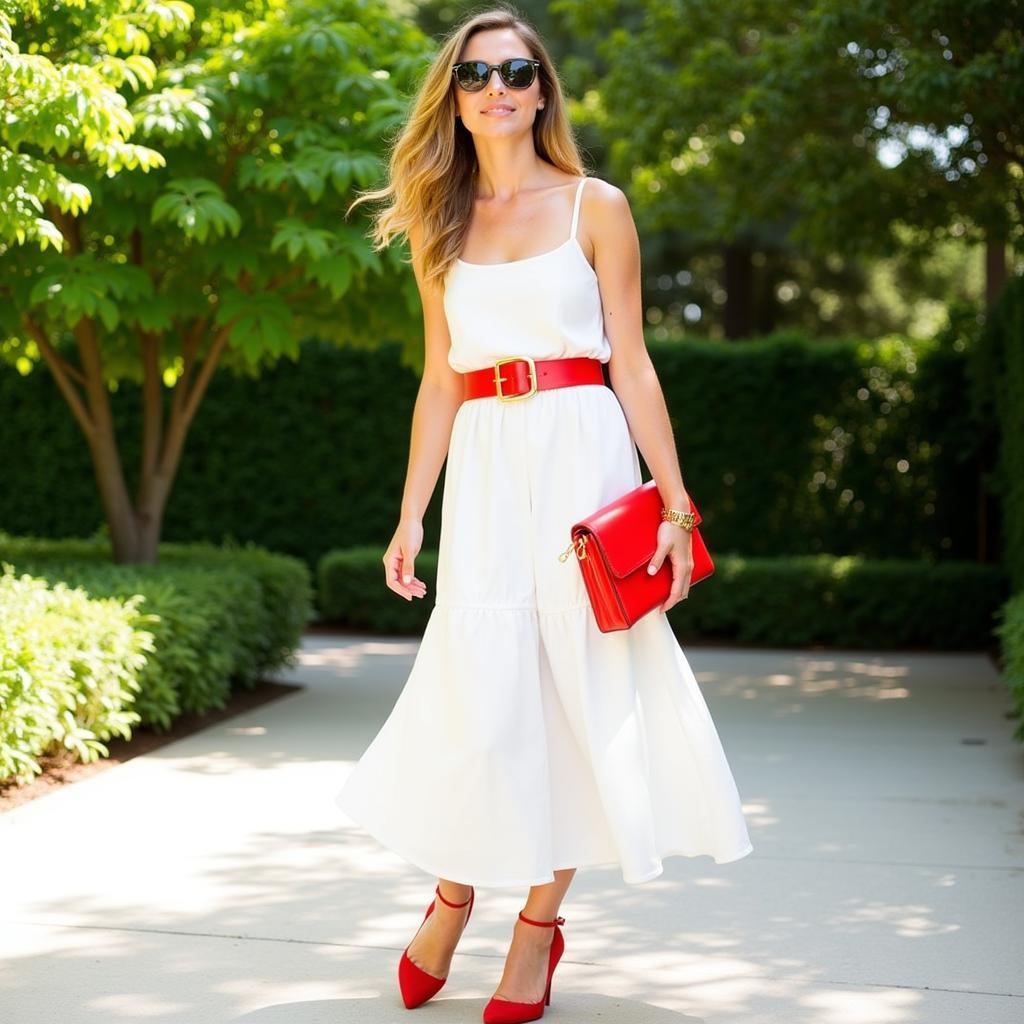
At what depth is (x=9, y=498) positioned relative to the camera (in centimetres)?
1327

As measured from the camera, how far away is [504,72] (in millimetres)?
3369

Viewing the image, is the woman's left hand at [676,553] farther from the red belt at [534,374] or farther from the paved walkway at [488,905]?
the paved walkway at [488,905]

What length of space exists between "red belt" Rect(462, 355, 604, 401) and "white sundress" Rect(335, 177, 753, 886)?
0.9 inches

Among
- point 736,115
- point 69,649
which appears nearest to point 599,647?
point 69,649

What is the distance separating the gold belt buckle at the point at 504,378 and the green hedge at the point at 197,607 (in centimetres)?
367

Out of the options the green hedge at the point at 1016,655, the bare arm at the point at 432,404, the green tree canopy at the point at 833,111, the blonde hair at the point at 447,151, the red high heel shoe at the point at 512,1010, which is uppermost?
the green tree canopy at the point at 833,111

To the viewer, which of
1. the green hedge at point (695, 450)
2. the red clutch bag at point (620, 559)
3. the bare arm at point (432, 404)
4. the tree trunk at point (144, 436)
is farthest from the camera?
the green hedge at point (695, 450)

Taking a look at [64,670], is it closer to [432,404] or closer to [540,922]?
[432,404]

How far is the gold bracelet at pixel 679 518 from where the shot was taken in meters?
3.26

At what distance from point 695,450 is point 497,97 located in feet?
30.7

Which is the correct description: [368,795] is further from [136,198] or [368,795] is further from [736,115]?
[736,115]

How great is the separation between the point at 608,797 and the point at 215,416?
1034 cm

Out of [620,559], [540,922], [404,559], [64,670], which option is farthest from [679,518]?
[64,670]

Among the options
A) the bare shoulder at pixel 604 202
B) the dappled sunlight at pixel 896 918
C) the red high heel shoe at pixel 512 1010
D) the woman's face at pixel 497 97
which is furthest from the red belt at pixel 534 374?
the dappled sunlight at pixel 896 918
